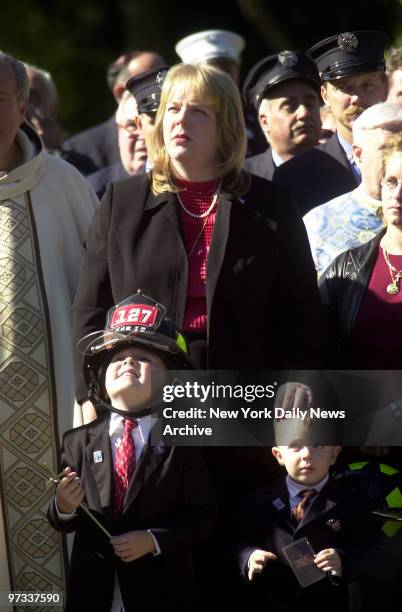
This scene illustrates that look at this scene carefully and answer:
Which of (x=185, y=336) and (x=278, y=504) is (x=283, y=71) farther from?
(x=278, y=504)

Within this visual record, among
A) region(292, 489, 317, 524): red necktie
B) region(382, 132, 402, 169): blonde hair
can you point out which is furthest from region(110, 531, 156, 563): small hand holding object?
region(382, 132, 402, 169): blonde hair

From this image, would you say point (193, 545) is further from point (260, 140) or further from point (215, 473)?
point (260, 140)

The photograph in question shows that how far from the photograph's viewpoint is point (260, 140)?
7770 millimetres

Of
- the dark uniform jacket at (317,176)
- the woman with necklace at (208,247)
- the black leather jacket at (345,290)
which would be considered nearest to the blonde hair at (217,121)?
the woman with necklace at (208,247)

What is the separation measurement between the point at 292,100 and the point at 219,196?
147 centimetres

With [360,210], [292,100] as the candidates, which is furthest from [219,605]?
[292,100]

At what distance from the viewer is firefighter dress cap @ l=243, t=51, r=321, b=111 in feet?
21.7

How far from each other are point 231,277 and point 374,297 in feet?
1.70

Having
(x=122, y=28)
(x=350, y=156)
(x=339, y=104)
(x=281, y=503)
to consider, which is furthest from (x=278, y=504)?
(x=122, y=28)

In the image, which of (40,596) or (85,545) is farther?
(40,596)

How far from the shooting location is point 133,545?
4.76 metres

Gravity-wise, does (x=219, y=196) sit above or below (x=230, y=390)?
above

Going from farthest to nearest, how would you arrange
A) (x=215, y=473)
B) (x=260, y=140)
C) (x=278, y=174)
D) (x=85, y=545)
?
(x=260, y=140)
(x=278, y=174)
(x=215, y=473)
(x=85, y=545)

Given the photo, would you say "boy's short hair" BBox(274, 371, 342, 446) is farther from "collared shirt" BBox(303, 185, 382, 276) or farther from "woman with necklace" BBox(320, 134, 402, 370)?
"collared shirt" BBox(303, 185, 382, 276)
